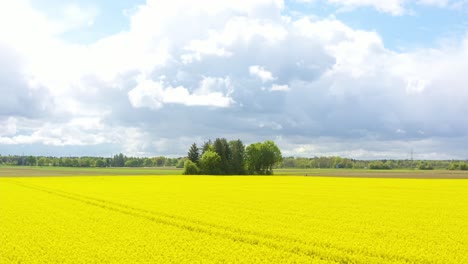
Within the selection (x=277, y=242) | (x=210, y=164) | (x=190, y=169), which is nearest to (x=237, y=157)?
(x=210, y=164)

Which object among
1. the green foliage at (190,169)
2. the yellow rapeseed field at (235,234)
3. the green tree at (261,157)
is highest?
the green tree at (261,157)

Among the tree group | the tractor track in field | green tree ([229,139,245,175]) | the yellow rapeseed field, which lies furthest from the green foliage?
the tractor track in field

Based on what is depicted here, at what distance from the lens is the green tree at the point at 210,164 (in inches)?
5079

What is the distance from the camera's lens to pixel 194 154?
447ft

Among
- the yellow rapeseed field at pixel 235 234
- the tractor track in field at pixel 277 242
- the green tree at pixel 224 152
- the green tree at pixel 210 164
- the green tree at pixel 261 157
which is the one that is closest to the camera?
the tractor track in field at pixel 277 242

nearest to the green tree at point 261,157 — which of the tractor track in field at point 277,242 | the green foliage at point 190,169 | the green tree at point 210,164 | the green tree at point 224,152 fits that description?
the green tree at point 224,152

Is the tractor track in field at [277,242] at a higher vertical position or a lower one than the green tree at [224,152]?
→ lower

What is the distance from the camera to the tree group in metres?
129

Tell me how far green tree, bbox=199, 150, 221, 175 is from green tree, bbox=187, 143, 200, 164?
6.43 meters

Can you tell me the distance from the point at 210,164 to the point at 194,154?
30.1ft

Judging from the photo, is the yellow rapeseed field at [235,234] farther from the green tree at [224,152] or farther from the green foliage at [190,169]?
the green tree at [224,152]

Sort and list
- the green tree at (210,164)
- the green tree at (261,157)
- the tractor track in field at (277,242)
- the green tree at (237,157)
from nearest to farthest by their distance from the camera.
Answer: the tractor track in field at (277,242) < the green tree at (210,164) < the green tree at (237,157) < the green tree at (261,157)

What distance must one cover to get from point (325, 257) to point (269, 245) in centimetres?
286

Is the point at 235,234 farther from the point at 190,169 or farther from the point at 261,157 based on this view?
the point at 261,157
